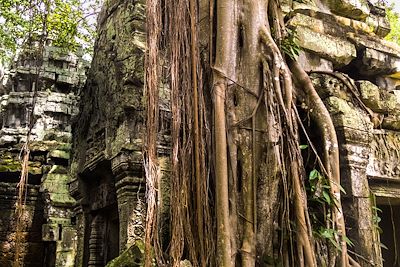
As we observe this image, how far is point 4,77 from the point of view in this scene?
906 cm

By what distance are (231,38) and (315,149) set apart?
3.69 ft

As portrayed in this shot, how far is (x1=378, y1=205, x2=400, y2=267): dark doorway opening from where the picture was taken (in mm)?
5070

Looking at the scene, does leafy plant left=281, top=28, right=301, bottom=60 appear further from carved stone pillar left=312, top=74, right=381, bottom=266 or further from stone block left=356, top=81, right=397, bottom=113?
stone block left=356, top=81, right=397, bottom=113

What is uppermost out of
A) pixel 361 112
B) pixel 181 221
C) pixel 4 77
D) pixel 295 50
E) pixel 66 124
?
pixel 4 77

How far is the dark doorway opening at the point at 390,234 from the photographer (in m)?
5.07

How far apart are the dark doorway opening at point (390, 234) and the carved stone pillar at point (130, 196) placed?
2579mm

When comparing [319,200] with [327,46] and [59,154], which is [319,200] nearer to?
[327,46]

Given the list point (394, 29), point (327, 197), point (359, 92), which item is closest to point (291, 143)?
point (327, 197)

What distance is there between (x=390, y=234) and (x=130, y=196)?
2999mm

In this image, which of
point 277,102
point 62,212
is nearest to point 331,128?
point 277,102

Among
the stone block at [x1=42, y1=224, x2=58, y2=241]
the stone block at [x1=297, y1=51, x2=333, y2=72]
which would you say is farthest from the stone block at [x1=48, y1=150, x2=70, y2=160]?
the stone block at [x1=297, y1=51, x2=333, y2=72]

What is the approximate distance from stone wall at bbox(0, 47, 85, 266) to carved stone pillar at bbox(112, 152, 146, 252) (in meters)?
2.20

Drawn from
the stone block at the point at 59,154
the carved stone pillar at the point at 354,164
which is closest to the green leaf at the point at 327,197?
the carved stone pillar at the point at 354,164

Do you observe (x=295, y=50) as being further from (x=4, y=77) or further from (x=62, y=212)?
(x=4, y=77)
